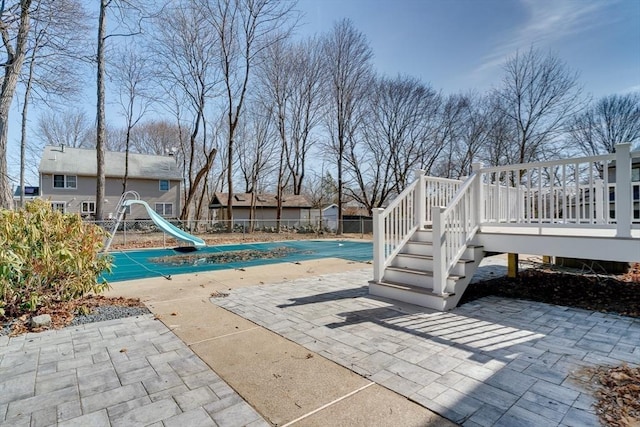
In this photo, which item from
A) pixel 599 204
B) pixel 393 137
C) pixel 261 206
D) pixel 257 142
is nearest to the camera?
pixel 599 204

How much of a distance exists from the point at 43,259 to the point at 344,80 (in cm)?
1948

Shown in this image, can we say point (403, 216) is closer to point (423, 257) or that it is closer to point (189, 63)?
point (423, 257)

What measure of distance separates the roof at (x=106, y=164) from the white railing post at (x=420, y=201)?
73.3 feet

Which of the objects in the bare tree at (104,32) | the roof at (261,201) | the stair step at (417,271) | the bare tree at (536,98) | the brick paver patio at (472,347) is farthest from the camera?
the roof at (261,201)

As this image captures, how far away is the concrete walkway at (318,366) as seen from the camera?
195 centimetres

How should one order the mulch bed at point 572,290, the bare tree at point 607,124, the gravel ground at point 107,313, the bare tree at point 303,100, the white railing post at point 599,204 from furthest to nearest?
the bare tree at point 607,124 < the bare tree at point 303,100 < the white railing post at point 599,204 < the mulch bed at point 572,290 < the gravel ground at point 107,313

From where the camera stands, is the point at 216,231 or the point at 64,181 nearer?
the point at 216,231

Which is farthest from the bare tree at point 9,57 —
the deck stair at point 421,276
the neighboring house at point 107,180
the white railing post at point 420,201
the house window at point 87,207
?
the house window at point 87,207

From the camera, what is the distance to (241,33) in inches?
704

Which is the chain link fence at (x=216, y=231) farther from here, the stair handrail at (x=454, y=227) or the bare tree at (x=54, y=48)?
the stair handrail at (x=454, y=227)

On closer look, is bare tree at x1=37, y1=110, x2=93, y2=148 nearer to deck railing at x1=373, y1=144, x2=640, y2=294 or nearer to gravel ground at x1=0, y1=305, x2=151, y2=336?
gravel ground at x1=0, y1=305, x2=151, y2=336

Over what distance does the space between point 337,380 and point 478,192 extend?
3.71 m

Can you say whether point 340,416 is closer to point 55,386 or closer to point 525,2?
point 55,386

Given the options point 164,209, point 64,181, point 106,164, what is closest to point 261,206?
point 164,209
